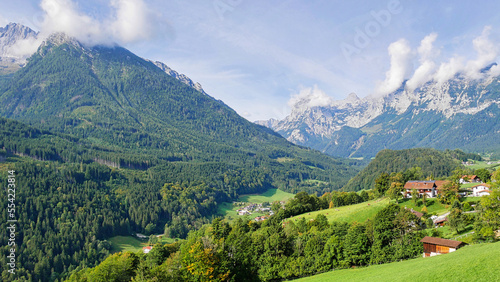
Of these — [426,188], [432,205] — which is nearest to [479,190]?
[426,188]

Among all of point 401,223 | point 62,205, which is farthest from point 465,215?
point 62,205

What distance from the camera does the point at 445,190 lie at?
278ft

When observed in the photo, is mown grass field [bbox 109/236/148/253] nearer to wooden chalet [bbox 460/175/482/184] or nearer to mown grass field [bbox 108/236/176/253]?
mown grass field [bbox 108/236/176/253]

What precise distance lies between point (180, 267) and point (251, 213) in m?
151

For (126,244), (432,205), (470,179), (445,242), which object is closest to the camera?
(445,242)

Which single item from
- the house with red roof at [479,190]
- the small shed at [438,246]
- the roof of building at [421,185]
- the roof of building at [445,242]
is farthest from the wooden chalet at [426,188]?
the roof of building at [445,242]

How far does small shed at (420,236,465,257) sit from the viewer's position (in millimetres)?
49656

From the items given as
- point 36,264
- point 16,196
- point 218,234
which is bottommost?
point 36,264

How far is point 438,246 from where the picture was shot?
167 feet

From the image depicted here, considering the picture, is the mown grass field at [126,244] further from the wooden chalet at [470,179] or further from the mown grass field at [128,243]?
the wooden chalet at [470,179]

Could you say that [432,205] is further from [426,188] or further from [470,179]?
[470,179]

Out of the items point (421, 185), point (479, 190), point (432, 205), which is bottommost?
point (432, 205)

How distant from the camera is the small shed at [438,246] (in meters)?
49.7

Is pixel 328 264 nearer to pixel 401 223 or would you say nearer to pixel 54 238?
pixel 401 223
